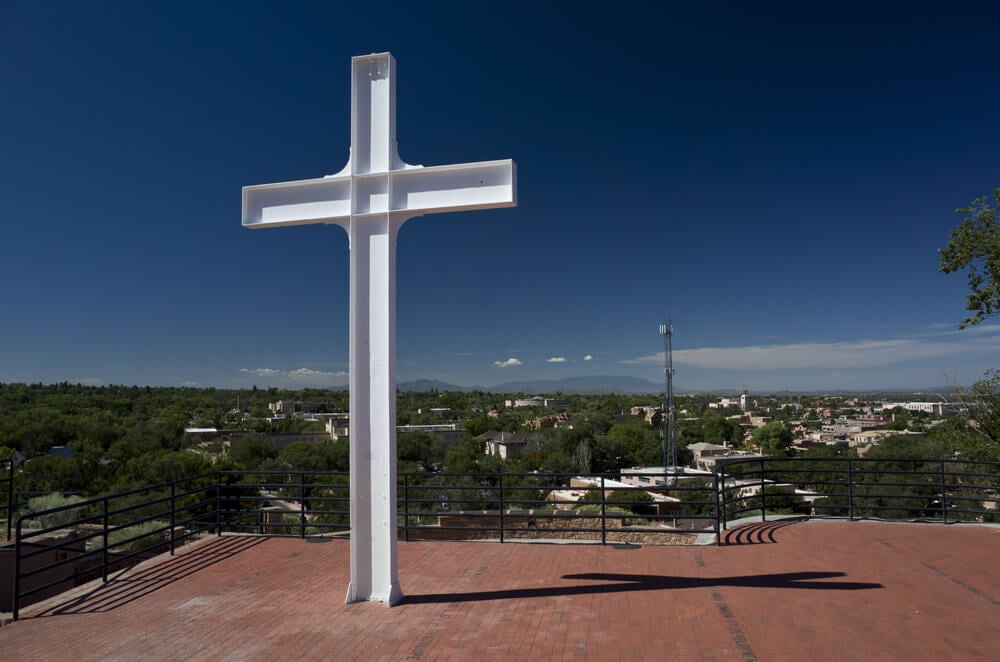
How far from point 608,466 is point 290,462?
25573 mm

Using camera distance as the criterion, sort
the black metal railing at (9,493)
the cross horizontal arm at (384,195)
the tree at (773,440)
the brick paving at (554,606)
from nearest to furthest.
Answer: the brick paving at (554,606), the cross horizontal arm at (384,195), the black metal railing at (9,493), the tree at (773,440)

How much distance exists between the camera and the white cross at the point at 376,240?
6.23 m

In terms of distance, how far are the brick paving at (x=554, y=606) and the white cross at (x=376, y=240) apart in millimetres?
751

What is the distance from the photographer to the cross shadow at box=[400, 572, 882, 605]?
6402 mm

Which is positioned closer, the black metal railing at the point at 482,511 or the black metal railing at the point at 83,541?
the black metal railing at the point at 83,541

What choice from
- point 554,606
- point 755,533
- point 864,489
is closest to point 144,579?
point 554,606

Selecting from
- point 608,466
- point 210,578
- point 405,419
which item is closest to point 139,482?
point 210,578

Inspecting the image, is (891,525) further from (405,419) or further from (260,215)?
(405,419)

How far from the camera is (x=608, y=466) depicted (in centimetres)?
5075

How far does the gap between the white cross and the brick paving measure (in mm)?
751

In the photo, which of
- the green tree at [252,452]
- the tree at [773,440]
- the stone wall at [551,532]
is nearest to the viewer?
the stone wall at [551,532]

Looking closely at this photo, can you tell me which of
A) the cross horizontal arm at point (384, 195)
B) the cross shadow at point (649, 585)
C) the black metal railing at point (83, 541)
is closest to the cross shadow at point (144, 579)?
the black metal railing at point (83, 541)

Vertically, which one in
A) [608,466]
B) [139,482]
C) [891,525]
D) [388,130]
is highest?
[388,130]

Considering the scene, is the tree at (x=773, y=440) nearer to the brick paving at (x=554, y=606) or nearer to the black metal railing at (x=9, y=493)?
the brick paving at (x=554, y=606)
